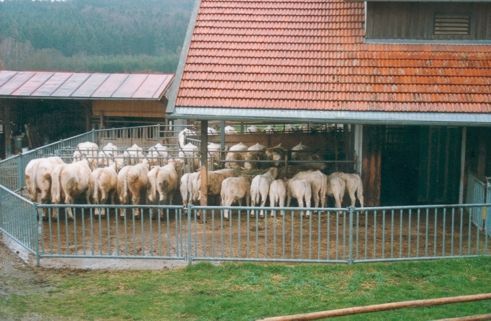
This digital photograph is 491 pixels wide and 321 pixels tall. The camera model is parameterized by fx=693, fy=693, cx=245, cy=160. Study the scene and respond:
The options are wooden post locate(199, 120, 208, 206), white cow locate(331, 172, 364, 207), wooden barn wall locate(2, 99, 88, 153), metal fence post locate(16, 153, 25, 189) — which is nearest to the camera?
wooden post locate(199, 120, 208, 206)

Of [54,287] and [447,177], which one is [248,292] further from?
[447,177]

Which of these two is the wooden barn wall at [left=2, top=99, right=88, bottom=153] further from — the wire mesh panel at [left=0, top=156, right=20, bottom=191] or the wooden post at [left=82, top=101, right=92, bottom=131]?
the wire mesh panel at [left=0, top=156, right=20, bottom=191]

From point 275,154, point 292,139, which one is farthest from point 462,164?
point 292,139

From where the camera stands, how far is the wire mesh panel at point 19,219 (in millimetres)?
11464

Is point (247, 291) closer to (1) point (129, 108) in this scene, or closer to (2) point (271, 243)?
(2) point (271, 243)

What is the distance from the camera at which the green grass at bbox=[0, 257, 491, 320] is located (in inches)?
349

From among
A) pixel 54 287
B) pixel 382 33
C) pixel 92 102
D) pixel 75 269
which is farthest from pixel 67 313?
pixel 92 102

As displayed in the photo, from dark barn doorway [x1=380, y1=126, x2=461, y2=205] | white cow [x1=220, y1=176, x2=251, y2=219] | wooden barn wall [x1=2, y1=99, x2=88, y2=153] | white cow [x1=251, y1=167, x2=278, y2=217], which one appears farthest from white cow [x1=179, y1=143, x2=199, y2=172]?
wooden barn wall [x1=2, y1=99, x2=88, y2=153]

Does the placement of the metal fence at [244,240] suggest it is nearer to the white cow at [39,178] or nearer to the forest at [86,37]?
the white cow at [39,178]

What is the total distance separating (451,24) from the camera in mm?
15172

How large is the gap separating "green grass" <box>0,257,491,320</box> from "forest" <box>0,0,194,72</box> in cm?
5261

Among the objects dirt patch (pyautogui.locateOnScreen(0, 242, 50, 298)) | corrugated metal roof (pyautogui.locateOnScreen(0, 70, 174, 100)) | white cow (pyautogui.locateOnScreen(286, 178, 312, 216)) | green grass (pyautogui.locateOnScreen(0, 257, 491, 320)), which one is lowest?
dirt patch (pyautogui.locateOnScreen(0, 242, 50, 298))

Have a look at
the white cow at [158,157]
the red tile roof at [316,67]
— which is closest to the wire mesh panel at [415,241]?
the red tile roof at [316,67]

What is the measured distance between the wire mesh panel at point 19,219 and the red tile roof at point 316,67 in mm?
3626
